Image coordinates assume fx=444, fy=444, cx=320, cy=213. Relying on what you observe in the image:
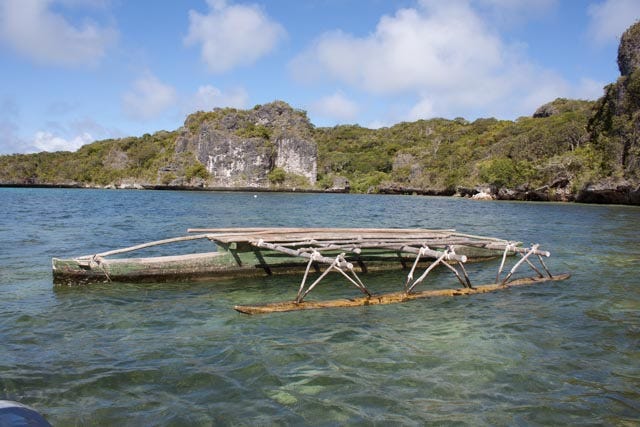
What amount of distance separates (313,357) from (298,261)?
245 inches

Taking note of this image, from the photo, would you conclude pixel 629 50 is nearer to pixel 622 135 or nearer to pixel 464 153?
pixel 622 135

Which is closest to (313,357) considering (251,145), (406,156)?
(251,145)

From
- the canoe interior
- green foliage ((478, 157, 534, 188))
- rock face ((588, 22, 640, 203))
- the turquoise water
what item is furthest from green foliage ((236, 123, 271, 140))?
the turquoise water

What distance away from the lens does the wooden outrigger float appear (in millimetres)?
10273

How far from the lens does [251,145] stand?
13888 centimetres

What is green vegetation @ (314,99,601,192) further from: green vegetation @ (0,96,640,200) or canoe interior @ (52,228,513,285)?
canoe interior @ (52,228,513,285)

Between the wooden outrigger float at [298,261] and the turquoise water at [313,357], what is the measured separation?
43 cm

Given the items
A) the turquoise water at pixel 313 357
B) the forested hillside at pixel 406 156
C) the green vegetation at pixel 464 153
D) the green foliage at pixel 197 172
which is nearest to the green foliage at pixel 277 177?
the forested hillside at pixel 406 156

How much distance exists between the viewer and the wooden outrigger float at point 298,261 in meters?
10.3

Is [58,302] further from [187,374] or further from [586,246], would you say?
[586,246]

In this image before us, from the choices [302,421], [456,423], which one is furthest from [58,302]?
[456,423]

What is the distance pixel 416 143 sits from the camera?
168000mm

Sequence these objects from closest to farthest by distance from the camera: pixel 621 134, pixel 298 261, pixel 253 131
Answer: pixel 298 261 < pixel 621 134 < pixel 253 131

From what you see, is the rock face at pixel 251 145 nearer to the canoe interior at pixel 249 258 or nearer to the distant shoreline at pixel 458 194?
the distant shoreline at pixel 458 194
